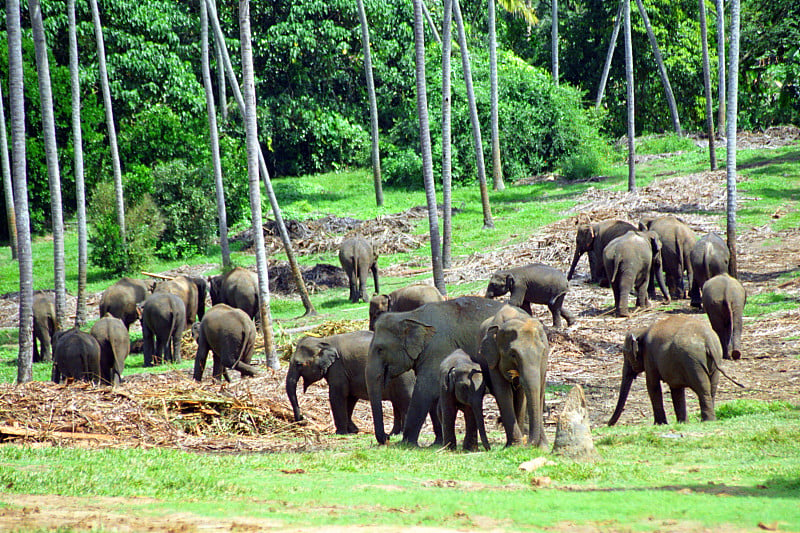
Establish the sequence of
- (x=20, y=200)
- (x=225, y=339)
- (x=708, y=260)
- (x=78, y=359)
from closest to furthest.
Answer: (x=78, y=359) < (x=225, y=339) < (x=20, y=200) < (x=708, y=260)

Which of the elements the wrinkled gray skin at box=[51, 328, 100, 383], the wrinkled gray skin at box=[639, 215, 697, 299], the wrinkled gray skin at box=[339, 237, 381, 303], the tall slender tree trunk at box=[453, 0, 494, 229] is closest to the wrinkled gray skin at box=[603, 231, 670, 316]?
the wrinkled gray skin at box=[639, 215, 697, 299]

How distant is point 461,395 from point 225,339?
7.75 metres

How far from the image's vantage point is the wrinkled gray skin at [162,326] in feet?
66.0

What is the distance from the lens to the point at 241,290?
23125mm

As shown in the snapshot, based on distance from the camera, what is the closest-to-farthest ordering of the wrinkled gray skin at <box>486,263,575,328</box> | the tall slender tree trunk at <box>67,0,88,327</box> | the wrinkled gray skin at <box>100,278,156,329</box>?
the wrinkled gray skin at <box>486,263,575,328</box>, the wrinkled gray skin at <box>100,278,156,329</box>, the tall slender tree trunk at <box>67,0,88,327</box>

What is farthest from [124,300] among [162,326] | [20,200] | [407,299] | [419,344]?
[419,344]

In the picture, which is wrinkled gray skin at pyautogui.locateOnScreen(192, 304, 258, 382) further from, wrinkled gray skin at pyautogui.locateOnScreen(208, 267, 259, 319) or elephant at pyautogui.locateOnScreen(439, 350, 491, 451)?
elephant at pyautogui.locateOnScreen(439, 350, 491, 451)

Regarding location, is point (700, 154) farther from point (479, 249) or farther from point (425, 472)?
point (425, 472)

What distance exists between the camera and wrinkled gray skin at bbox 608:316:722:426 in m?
12.1

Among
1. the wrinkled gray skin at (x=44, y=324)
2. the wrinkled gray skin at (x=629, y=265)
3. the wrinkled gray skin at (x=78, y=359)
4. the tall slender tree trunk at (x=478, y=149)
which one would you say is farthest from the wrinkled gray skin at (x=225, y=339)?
the tall slender tree trunk at (x=478, y=149)

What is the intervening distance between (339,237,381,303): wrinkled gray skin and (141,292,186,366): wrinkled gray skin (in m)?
5.61

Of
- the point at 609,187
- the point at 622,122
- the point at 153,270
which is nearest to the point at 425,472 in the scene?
the point at 153,270

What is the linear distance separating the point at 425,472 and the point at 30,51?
36217 millimetres

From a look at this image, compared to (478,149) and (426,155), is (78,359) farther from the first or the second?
(478,149)
